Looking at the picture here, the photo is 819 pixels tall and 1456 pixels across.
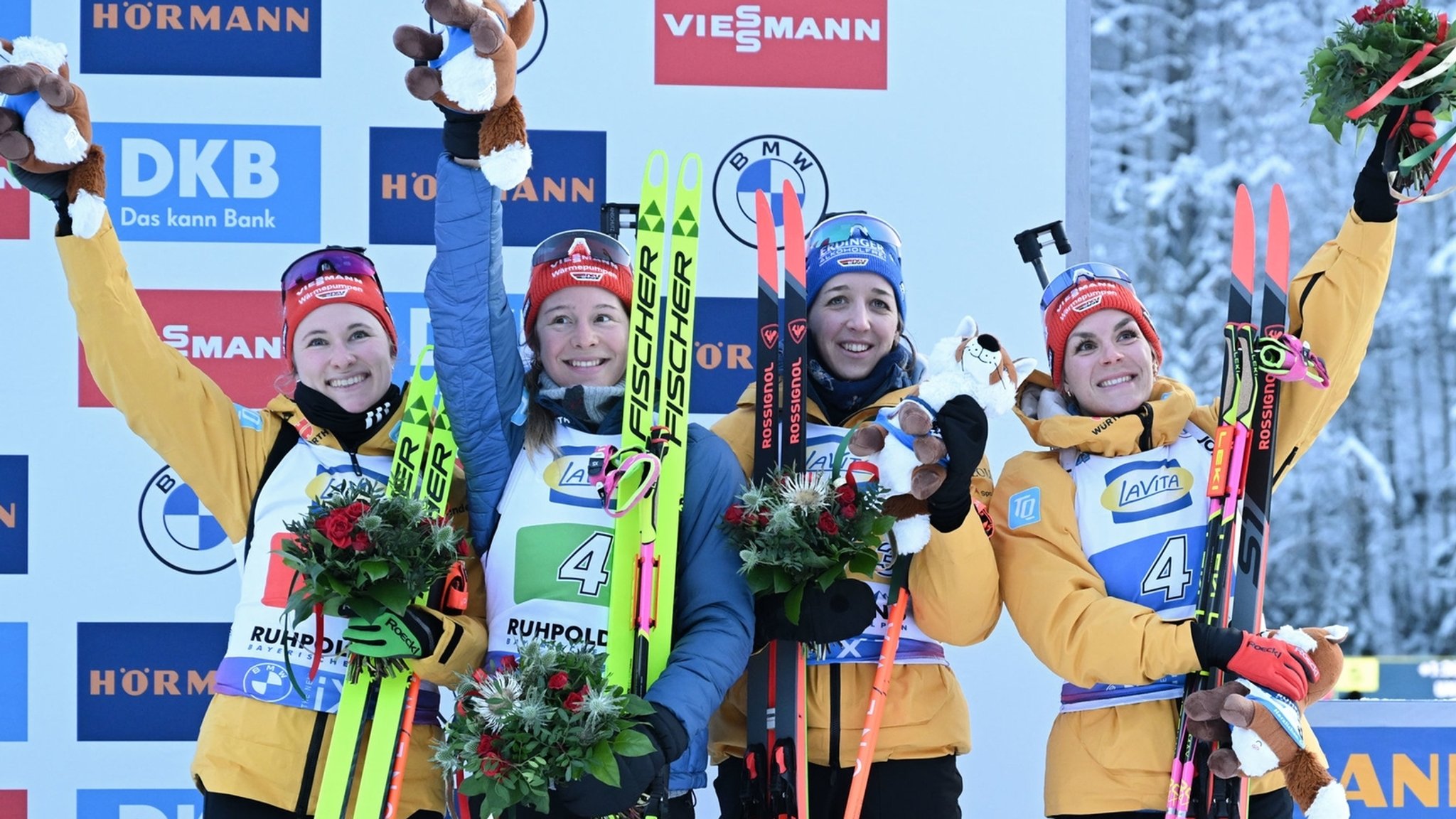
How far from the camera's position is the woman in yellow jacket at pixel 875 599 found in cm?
244

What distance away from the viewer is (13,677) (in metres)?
3.59

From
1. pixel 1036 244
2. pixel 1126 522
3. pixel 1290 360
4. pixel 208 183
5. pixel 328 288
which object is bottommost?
pixel 1126 522

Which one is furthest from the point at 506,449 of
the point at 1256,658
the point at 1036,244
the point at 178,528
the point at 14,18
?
the point at 14,18

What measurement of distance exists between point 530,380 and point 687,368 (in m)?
0.35

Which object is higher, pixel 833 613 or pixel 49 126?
pixel 49 126

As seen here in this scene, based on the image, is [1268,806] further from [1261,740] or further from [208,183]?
[208,183]

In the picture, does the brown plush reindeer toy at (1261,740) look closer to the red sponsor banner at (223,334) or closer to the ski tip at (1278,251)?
the ski tip at (1278,251)

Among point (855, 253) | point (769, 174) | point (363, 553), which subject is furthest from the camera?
point (769, 174)

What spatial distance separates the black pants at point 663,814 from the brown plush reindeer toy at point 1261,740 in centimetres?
99

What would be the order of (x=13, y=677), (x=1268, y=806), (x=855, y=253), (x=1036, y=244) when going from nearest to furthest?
1. (x=1268, y=806)
2. (x=855, y=253)
3. (x=1036, y=244)
4. (x=13, y=677)

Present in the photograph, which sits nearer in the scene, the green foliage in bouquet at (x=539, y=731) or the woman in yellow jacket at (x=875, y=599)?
the green foliage in bouquet at (x=539, y=731)

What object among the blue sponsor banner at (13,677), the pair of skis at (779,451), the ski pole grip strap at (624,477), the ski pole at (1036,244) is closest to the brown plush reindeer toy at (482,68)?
the ski pole grip strap at (624,477)

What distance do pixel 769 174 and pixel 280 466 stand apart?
→ 1744 mm

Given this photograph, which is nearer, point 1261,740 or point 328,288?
point 1261,740
